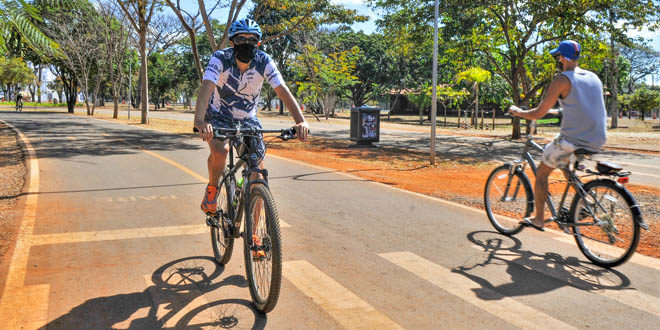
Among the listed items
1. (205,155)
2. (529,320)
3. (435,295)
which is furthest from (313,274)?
(205,155)

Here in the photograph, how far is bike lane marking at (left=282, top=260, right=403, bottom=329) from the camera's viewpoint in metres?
3.51

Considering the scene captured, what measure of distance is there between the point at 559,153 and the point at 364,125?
1384cm

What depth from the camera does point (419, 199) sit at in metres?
8.02

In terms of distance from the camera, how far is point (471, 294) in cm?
405

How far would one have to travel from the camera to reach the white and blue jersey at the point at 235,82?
13.8 feet

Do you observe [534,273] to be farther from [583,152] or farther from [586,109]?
[586,109]

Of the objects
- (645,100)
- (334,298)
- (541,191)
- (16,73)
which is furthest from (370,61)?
(334,298)

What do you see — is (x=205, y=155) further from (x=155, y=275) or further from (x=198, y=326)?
(x=198, y=326)

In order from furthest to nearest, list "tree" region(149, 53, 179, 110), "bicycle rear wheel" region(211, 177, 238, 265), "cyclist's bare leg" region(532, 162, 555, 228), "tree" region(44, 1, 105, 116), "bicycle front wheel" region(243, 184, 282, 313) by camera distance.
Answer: "tree" region(149, 53, 179, 110) < "tree" region(44, 1, 105, 116) < "cyclist's bare leg" region(532, 162, 555, 228) < "bicycle rear wheel" region(211, 177, 238, 265) < "bicycle front wheel" region(243, 184, 282, 313)

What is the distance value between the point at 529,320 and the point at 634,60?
8718 centimetres

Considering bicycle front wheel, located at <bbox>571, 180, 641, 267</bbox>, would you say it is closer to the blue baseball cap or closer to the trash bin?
the blue baseball cap

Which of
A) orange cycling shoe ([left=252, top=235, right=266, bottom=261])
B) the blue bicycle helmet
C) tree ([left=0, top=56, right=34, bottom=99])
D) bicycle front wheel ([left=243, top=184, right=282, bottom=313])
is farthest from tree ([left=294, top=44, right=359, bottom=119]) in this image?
tree ([left=0, top=56, right=34, bottom=99])

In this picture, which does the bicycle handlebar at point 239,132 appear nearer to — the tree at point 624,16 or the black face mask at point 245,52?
the black face mask at point 245,52

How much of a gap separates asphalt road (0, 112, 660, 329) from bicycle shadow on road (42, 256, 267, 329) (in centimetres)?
1
